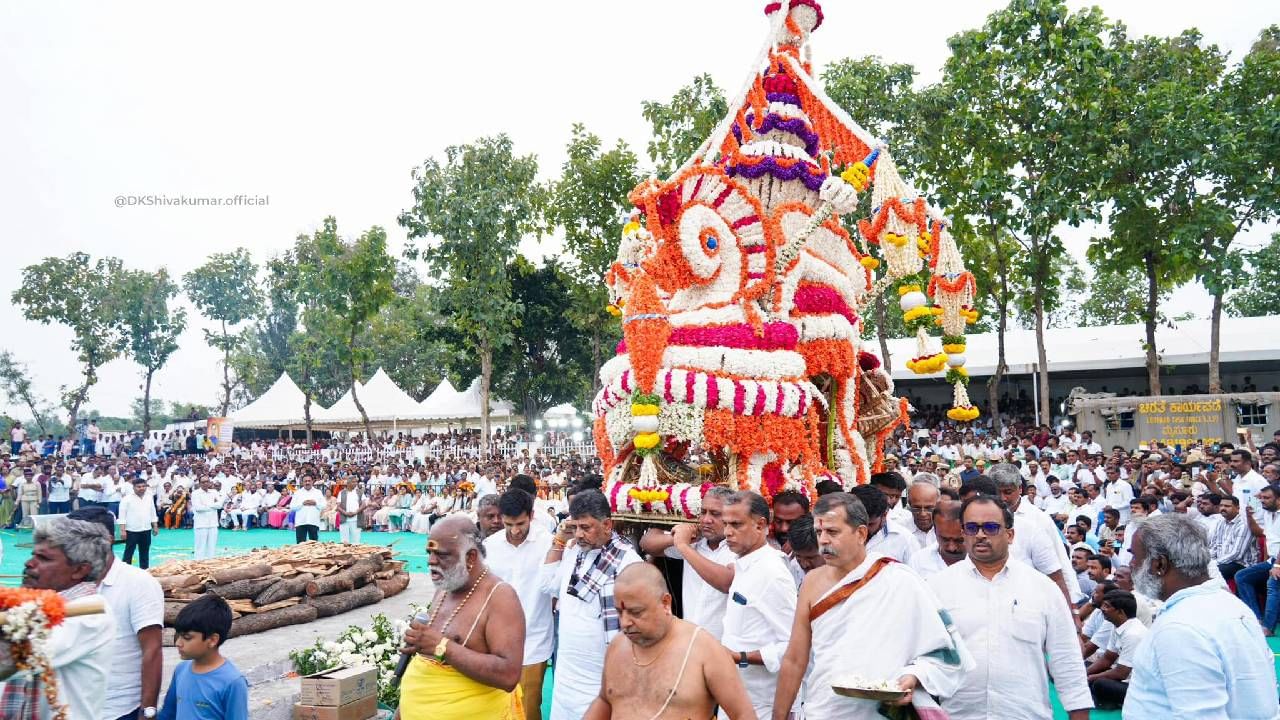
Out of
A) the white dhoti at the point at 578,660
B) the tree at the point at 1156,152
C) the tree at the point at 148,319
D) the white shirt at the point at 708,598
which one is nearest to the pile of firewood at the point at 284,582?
the white dhoti at the point at 578,660

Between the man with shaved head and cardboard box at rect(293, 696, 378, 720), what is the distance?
11.5ft

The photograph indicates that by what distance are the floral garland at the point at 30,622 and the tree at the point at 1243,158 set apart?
821 inches

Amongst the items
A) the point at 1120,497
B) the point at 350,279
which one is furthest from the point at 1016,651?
the point at 350,279

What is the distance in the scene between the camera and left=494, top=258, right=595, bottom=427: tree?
30219 millimetres

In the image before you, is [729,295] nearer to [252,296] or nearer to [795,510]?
[795,510]

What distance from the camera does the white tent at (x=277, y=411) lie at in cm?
3431

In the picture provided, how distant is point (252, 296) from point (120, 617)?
144 ft

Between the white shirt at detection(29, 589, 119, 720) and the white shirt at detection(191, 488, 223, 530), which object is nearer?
the white shirt at detection(29, 589, 119, 720)

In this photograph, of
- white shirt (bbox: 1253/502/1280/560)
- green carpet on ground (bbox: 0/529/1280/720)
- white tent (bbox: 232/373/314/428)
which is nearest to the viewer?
white shirt (bbox: 1253/502/1280/560)

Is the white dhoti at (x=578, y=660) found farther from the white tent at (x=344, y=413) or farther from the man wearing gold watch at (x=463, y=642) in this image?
the white tent at (x=344, y=413)

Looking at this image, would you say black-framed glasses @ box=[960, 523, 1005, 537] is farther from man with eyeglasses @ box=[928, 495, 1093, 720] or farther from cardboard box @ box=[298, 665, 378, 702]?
cardboard box @ box=[298, 665, 378, 702]

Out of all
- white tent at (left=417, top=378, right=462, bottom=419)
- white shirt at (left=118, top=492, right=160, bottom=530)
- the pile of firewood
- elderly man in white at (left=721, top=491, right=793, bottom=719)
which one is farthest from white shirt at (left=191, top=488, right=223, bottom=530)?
→ white tent at (left=417, top=378, right=462, bottom=419)

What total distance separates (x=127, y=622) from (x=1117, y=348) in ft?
96.8

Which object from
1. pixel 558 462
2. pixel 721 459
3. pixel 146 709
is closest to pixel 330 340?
pixel 558 462
